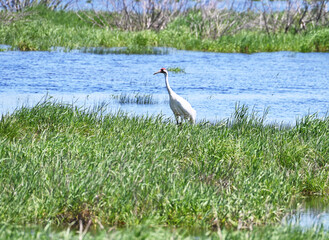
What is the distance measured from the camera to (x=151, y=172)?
8086mm

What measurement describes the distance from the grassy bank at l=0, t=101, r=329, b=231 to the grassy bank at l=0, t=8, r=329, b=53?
16.5 metres

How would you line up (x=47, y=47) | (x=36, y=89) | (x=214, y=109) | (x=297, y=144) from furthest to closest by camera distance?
(x=47, y=47), (x=36, y=89), (x=214, y=109), (x=297, y=144)

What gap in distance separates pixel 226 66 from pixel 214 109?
913cm

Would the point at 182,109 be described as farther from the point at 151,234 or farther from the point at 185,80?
the point at 185,80

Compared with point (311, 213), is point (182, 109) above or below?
above

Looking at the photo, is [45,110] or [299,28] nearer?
[45,110]

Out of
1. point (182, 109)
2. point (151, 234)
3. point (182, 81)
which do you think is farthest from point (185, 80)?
point (151, 234)

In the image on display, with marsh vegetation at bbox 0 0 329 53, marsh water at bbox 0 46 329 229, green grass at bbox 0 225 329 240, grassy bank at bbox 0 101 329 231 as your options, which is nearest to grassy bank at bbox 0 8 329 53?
marsh vegetation at bbox 0 0 329 53

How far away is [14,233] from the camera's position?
6.31 m

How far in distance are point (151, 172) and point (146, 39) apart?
2146 cm

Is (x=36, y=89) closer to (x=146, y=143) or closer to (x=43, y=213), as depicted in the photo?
(x=146, y=143)

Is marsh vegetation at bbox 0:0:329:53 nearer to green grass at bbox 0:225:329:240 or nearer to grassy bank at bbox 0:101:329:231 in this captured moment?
grassy bank at bbox 0:101:329:231

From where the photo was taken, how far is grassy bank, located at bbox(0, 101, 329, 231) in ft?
24.2

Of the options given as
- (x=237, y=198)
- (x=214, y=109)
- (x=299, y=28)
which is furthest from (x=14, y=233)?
(x=299, y=28)
